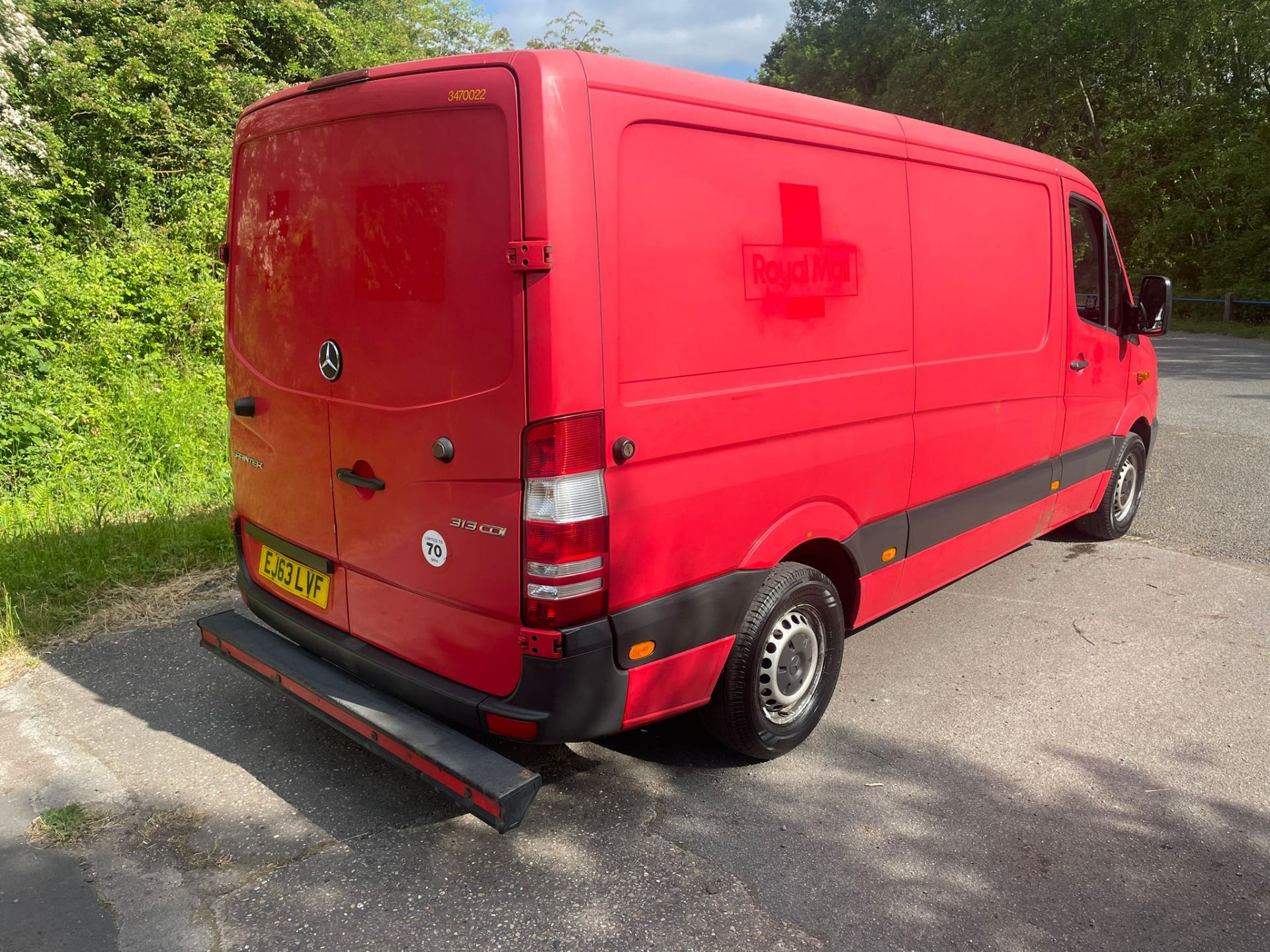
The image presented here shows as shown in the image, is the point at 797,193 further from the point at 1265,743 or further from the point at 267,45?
the point at 267,45

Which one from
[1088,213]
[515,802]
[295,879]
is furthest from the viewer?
[1088,213]

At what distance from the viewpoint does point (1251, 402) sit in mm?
10539

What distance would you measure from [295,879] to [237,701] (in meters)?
1.30

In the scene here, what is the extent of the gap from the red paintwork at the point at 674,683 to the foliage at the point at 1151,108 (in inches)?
852

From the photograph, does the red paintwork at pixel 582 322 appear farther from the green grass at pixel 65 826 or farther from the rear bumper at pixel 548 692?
the green grass at pixel 65 826

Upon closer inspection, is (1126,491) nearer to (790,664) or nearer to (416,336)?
(790,664)

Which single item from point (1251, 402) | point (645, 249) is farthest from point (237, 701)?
point (1251, 402)

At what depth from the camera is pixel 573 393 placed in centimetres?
252

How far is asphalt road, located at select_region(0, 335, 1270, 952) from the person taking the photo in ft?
8.41

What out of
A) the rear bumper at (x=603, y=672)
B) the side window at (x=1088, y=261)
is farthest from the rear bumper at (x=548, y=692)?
the side window at (x=1088, y=261)

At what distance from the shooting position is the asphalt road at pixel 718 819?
256cm

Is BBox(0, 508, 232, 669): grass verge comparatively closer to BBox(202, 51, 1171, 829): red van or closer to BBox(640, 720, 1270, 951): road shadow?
BBox(202, 51, 1171, 829): red van

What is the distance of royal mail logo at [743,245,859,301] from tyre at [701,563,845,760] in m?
0.95

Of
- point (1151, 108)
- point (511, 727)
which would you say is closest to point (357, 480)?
point (511, 727)
